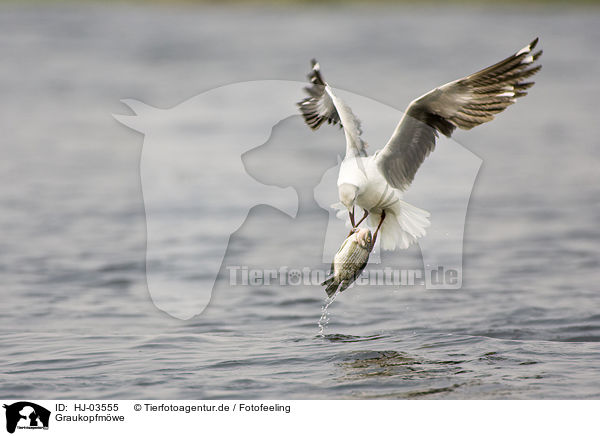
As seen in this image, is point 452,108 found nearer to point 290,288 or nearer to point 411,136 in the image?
point 411,136

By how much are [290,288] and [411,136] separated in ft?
11.5

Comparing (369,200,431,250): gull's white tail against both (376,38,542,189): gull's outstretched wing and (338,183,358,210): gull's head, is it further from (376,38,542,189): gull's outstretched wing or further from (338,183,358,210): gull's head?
(338,183,358,210): gull's head

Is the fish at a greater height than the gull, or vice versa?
the gull

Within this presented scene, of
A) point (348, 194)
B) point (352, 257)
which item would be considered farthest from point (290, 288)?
point (352, 257)

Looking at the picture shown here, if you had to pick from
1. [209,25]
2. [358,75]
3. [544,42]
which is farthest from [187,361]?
[209,25]

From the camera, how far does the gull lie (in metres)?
7.50

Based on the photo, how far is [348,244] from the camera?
6.94m

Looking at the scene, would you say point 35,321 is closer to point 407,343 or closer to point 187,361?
point 187,361

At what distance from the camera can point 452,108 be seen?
25.2ft

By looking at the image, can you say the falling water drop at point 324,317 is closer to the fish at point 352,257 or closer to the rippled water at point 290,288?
the rippled water at point 290,288

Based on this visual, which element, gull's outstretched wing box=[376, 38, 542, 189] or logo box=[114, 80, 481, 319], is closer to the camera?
gull's outstretched wing box=[376, 38, 542, 189]

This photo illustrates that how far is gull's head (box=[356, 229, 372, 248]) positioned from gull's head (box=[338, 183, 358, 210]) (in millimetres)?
359

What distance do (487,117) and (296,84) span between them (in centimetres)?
1822
